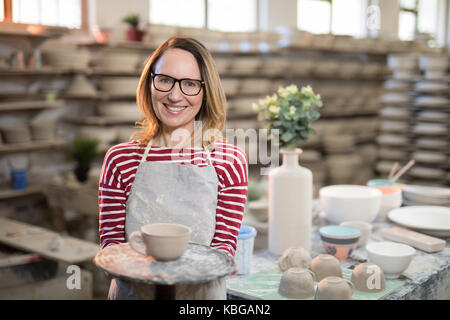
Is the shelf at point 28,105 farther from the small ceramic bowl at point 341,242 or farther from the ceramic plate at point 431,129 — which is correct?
the ceramic plate at point 431,129

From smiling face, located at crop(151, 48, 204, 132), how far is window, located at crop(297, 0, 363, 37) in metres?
6.37

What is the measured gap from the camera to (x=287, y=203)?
6.72 feet

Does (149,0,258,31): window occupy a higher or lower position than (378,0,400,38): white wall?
lower

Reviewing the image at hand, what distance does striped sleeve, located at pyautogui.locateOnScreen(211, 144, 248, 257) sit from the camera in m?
1.45

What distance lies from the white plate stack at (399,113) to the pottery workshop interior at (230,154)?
0.7 inches

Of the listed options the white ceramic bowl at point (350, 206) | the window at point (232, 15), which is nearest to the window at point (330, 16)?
the window at point (232, 15)

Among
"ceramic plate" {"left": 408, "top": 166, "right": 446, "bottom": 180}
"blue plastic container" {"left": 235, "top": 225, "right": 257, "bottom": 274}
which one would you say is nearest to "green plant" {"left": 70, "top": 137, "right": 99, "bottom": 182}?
"blue plastic container" {"left": 235, "top": 225, "right": 257, "bottom": 274}

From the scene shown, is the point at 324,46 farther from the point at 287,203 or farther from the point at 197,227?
the point at 197,227

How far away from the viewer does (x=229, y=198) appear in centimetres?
147

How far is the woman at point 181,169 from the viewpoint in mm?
1438

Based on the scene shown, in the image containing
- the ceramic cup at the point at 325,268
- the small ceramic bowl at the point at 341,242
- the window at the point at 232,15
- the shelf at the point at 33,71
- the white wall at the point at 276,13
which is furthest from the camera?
the white wall at the point at 276,13

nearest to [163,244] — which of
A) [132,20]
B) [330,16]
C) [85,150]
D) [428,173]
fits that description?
[85,150]

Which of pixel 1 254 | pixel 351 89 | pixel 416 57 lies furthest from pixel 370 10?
pixel 1 254

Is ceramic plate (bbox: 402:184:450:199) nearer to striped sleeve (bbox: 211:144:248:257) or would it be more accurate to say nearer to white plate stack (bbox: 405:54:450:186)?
striped sleeve (bbox: 211:144:248:257)
